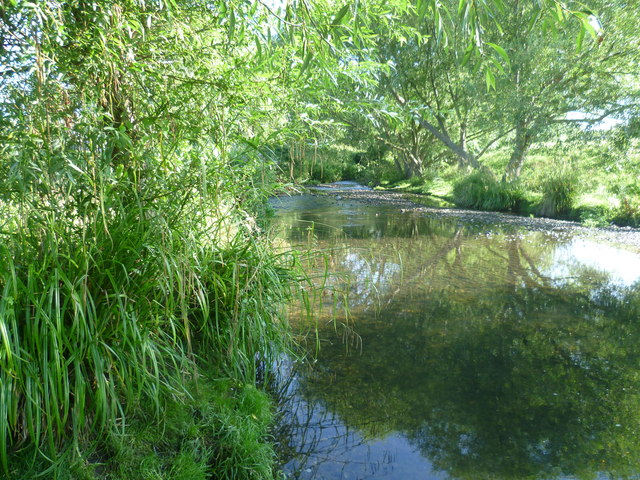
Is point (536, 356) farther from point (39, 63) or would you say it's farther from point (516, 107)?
point (516, 107)

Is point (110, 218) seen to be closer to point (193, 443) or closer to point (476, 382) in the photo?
point (193, 443)

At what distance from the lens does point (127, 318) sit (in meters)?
2.07

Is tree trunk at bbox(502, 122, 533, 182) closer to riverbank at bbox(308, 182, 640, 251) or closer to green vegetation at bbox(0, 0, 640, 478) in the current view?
riverbank at bbox(308, 182, 640, 251)

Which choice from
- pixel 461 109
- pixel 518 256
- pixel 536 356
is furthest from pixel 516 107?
pixel 536 356

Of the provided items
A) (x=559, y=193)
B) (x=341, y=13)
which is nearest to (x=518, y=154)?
(x=559, y=193)

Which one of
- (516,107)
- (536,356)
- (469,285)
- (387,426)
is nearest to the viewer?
(387,426)

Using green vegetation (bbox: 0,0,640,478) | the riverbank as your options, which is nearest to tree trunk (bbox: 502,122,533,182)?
the riverbank

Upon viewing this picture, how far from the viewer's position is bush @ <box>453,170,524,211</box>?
14555 millimetres

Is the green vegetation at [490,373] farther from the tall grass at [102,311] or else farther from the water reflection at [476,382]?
the tall grass at [102,311]

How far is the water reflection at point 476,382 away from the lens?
8.35 feet

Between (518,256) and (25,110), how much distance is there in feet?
25.5

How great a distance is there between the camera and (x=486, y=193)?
15461mm

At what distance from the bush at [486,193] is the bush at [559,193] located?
3.56 ft

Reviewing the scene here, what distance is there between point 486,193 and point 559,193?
9.27 ft
